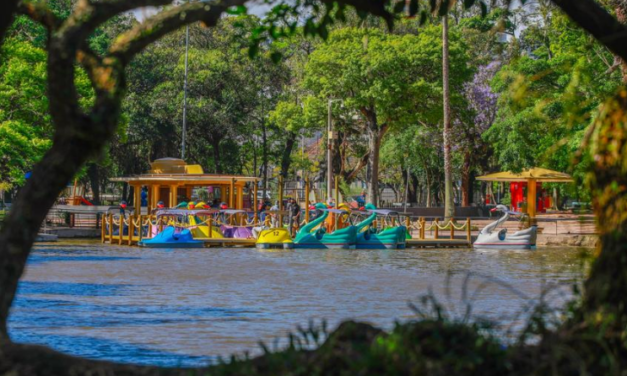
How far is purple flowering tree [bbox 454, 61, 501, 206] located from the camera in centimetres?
6041

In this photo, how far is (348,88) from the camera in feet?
187

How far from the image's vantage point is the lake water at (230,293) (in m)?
12.6

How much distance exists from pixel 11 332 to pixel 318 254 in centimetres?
2269

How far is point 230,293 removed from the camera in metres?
20.4

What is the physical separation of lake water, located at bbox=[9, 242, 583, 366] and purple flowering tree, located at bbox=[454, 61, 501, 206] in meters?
24.7

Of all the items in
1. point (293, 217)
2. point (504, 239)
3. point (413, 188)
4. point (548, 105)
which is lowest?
point (504, 239)

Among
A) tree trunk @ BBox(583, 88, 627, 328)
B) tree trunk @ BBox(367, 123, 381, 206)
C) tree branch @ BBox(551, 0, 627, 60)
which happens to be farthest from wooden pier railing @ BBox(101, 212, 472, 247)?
tree trunk @ BBox(583, 88, 627, 328)

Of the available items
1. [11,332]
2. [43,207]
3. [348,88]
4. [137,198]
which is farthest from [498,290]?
[348,88]

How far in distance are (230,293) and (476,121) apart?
42987 millimetres

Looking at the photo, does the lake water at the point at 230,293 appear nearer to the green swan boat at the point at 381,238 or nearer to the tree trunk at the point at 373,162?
the green swan boat at the point at 381,238

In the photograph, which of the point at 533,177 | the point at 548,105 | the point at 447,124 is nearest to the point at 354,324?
the point at 548,105

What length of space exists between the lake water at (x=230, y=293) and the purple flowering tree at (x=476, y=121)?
24749mm

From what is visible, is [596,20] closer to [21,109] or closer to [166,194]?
[21,109]

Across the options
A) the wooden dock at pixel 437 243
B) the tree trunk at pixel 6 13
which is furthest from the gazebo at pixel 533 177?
the tree trunk at pixel 6 13
